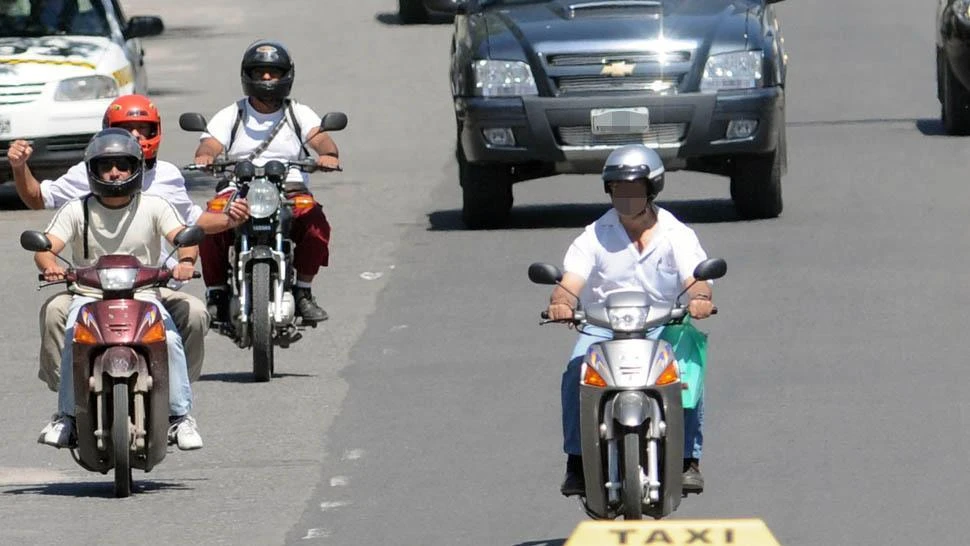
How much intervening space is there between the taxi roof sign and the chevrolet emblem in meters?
11.4

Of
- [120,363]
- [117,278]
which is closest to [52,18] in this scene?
[117,278]

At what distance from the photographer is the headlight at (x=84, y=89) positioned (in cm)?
2009

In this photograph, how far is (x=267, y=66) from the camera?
1327 centimetres

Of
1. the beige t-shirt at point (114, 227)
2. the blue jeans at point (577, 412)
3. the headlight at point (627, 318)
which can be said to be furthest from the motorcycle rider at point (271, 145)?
the headlight at point (627, 318)

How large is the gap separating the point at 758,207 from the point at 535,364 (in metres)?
5.67

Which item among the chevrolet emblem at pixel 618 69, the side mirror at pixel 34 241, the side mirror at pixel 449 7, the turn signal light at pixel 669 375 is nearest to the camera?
the turn signal light at pixel 669 375

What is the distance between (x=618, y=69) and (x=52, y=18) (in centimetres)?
564

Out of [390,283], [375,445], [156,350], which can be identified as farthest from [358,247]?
[156,350]

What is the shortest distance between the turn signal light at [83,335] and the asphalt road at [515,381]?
61 cm

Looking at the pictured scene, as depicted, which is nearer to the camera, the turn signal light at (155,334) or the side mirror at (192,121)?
the turn signal light at (155,334)

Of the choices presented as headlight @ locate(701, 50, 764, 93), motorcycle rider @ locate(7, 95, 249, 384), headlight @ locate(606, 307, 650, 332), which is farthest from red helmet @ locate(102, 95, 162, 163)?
headlight @ locate(701, 50, 764, 93)

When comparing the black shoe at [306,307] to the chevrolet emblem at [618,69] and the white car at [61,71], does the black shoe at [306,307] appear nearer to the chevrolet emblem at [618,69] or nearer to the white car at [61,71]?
the chevrolet emblem at [618,69]

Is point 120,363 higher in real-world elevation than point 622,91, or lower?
higher

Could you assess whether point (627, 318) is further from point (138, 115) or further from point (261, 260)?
point (261, 260)
